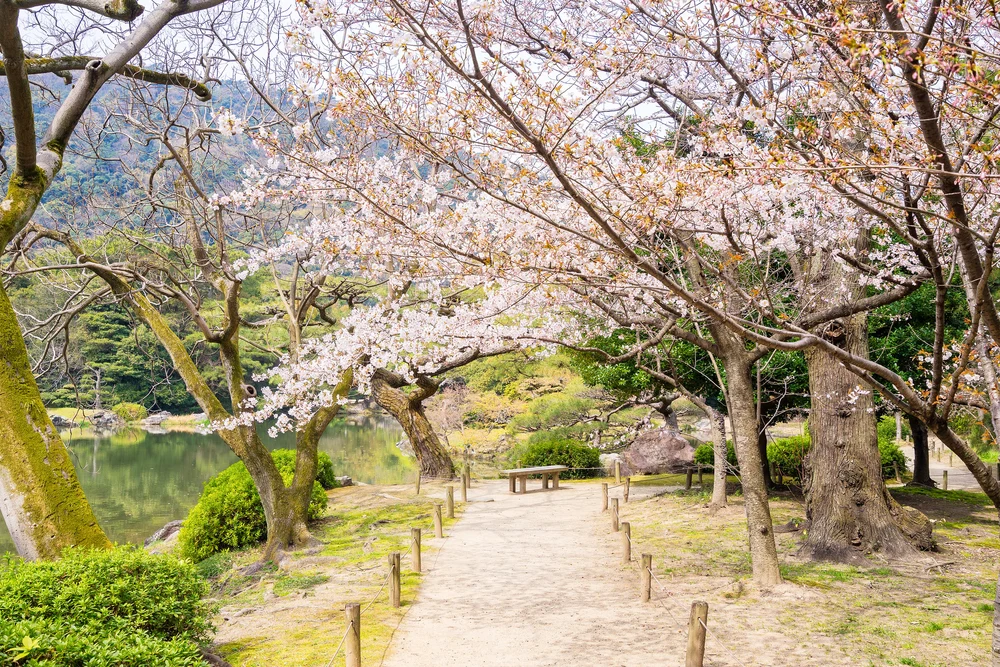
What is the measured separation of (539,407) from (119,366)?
70.0ft

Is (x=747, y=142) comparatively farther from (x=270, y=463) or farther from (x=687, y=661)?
(x=270, y=463)

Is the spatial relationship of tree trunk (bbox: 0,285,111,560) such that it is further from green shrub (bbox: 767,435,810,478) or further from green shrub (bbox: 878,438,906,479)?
green shrub (bbox: 878,438,906,479)

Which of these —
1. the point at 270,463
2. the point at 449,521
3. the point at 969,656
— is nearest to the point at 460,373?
the point at 449,521

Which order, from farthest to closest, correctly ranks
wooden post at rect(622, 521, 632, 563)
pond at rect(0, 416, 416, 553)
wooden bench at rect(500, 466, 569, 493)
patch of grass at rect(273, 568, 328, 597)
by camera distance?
pond at rect(0, 416, 416, 553) < wooden bench at rect(500, 466, 569, 493) < wooden post at rect(622, 521, 632, 563) < patch of grass at rect(273, 568, 328, 597)

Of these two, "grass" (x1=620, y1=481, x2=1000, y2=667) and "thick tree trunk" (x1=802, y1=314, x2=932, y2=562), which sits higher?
"thick tree trunk" (x1=802, y1=314, x2=932, y2=562)

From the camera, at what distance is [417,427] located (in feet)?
51.7

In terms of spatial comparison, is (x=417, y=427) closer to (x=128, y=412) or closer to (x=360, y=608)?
(x=360, y=608)

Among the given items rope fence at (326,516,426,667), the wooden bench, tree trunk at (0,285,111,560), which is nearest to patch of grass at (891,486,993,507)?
the wooden bench

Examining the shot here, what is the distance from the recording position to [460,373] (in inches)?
1129

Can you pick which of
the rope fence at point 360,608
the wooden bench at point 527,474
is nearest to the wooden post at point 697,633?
the rope fence at point 360,608

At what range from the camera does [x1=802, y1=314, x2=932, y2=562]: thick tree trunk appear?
734 centimetres

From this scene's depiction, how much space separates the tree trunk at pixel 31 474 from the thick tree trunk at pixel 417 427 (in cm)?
1071

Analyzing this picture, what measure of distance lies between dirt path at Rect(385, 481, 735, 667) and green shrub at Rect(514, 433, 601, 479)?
6.06 m

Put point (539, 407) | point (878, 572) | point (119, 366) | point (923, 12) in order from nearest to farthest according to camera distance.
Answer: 1. point (923, 12)
2. point (878, 572)
3. point (539, 407)
4. point (119, 366)
